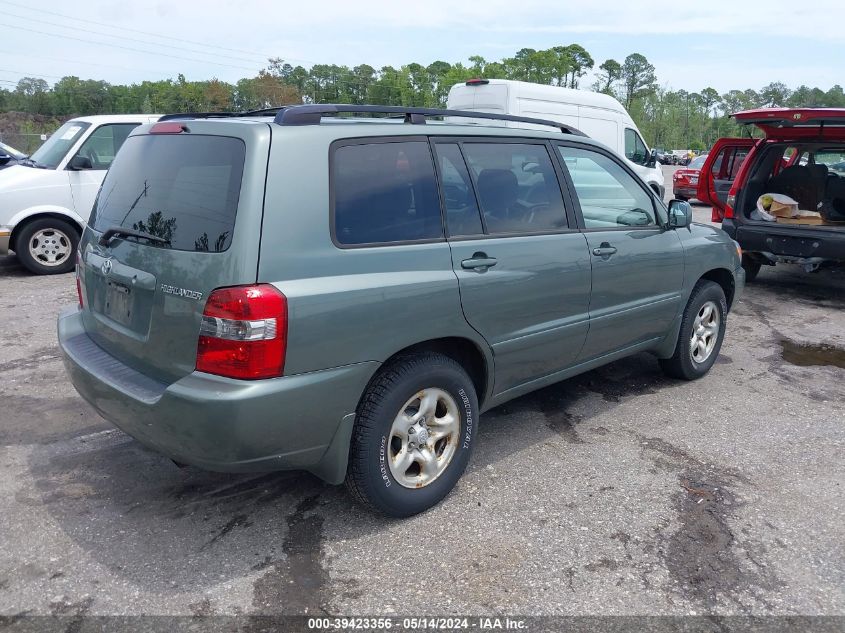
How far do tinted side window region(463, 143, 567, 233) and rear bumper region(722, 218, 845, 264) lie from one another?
5010 millimetres

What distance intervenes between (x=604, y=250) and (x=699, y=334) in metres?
1.54

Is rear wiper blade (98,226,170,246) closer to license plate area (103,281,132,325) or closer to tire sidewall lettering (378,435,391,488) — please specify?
license plate area (103,281,132,325)

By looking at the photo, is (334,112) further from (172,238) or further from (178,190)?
(172,238)

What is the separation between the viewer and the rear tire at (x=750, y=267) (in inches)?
342

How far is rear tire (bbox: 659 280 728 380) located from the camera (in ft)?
16.3

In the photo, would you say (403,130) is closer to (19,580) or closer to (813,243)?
(19,580)

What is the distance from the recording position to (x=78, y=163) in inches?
339

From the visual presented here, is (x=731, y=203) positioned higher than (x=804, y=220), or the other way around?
(x=731, y=203)

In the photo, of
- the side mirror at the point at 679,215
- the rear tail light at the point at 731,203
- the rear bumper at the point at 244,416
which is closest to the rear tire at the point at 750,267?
the rear tail light at the point at 731,203

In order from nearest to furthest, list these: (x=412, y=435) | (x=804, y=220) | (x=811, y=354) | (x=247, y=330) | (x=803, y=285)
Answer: (x=247, y=330) < (x=412, y=435) < (x=811, y=354) < (x=804, y=220) < (x=803, y=285)

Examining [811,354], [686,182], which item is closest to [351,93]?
[686,182]

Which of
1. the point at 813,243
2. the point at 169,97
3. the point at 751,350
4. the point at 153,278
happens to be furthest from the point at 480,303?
the point at 169,97

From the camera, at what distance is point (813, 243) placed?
762 centimetres

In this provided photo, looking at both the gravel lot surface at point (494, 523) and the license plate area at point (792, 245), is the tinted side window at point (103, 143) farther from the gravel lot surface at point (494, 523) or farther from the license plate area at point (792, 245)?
the license plate area at point (792, 245)
